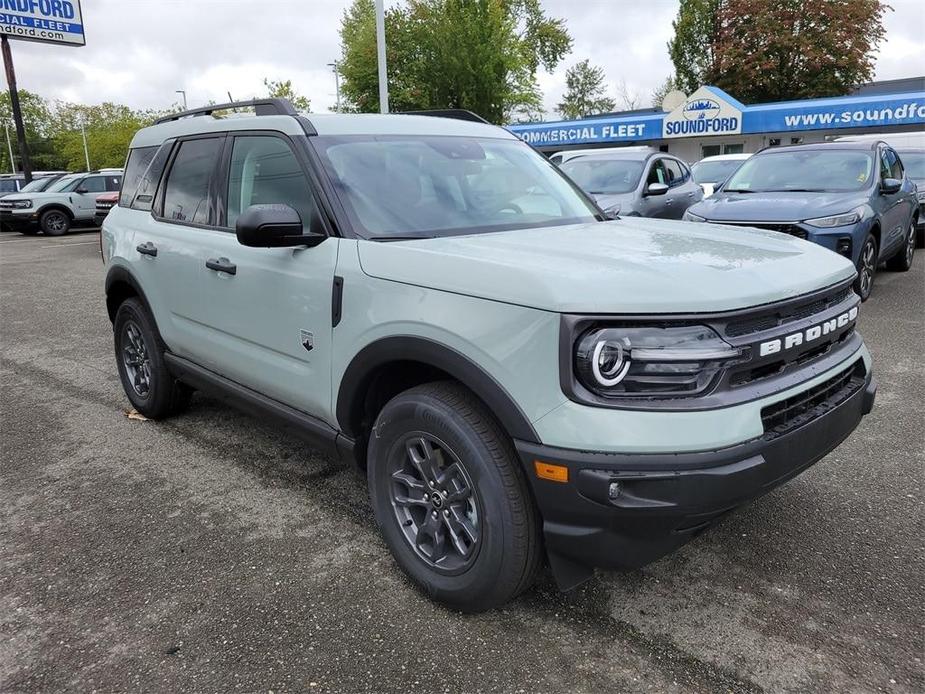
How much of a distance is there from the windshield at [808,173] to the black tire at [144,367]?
22.2 ft

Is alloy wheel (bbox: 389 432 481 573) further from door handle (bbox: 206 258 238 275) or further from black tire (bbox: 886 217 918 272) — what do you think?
black tire (bbox: 886 217 918 272)

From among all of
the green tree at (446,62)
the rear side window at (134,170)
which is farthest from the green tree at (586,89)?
the rear side window at (134,170)

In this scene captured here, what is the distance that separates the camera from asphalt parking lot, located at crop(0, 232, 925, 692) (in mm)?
2289

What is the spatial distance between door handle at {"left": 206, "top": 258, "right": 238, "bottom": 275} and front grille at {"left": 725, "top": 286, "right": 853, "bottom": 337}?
2.26 m

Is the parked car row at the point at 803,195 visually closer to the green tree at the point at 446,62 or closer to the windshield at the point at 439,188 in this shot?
the windshield at the point at 439,188

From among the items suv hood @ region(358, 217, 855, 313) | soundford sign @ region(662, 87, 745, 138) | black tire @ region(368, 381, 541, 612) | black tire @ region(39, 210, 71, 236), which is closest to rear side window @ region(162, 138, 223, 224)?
suv hood @ region(358, 217, 855, 313)

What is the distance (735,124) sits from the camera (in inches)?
1041

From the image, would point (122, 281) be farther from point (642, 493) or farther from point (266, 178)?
point (642, 493)

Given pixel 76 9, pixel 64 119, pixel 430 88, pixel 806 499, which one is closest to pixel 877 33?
pixel 430 88

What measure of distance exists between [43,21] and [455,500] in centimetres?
2633

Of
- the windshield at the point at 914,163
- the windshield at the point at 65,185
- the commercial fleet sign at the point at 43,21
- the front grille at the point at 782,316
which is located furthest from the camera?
the commercial fleet sign at the point at 43,21

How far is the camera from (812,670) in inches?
88.9

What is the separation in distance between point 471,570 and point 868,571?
1.62 m

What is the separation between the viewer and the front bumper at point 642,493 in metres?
2.00
